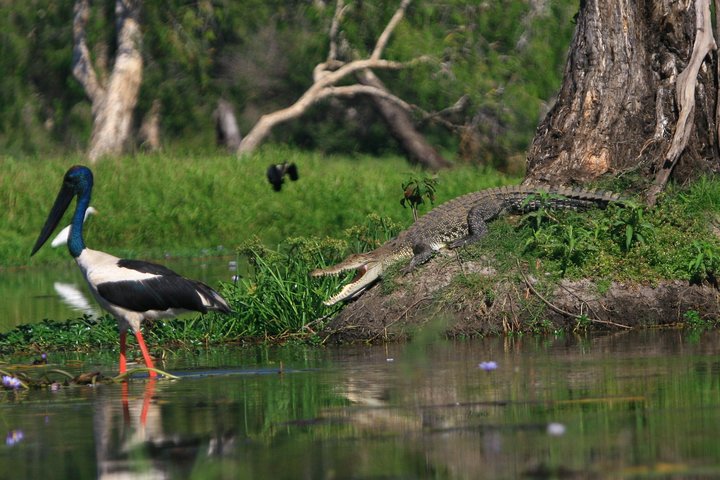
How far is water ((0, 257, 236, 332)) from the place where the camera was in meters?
16.3

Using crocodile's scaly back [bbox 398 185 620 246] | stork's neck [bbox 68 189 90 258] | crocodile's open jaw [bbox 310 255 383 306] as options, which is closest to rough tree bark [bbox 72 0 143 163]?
crocodile's scaly back [bbox 398 185 620 246]

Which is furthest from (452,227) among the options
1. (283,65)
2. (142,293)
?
(283,65)

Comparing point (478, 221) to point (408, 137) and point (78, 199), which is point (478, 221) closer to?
point (78, 199)

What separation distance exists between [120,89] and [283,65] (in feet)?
18.4

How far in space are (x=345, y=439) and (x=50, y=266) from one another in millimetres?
19329

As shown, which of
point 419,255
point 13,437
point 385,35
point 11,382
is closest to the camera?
point 13,437

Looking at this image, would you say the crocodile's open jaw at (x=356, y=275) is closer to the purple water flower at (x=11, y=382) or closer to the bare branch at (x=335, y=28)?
the purple water flower at (x=11, y=382)

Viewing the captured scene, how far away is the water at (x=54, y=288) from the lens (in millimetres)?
16328

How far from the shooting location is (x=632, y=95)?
46.4ft

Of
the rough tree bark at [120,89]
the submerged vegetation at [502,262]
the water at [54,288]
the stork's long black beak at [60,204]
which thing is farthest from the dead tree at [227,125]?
the stork's long black beak at [60,204]

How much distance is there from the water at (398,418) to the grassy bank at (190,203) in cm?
1621

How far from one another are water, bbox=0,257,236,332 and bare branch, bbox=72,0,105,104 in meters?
12.6

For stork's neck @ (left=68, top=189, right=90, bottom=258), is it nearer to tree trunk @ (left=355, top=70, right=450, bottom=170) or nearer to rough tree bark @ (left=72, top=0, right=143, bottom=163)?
rough tree bark @ (left=72, top=0, right=143, bottom=163)

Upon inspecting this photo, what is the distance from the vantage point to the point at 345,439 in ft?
23.5
